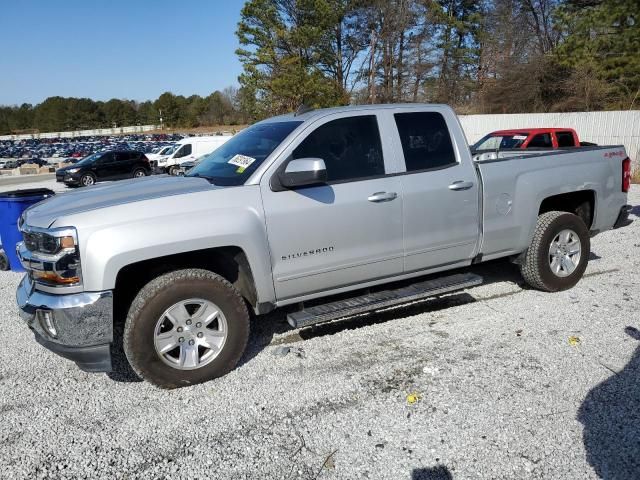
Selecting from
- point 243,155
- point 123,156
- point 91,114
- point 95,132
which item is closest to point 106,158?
point 123,156

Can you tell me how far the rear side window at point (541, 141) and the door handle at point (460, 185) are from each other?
9174 mm

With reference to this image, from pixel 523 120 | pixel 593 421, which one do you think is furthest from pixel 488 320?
pixel 523 120

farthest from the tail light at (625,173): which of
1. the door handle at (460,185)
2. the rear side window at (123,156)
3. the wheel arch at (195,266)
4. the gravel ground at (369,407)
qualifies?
the rear side window at (123,156)

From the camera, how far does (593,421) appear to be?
3.01 m

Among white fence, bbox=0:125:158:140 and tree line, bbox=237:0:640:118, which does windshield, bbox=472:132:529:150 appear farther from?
white fence, bbox=0:125:158:140

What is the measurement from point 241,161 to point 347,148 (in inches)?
34.0

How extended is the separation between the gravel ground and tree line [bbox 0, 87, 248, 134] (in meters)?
124

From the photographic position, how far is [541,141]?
12.6 metres

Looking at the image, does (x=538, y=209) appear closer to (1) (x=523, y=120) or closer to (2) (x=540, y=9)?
(1) (x=523, y=120)

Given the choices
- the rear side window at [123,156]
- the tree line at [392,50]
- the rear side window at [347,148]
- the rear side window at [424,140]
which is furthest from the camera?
the tree line at [392,50]

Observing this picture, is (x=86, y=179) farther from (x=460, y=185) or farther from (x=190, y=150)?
(x=460, y=185)

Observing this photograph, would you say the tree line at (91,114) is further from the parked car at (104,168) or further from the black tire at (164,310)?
the black tire at (164,310)

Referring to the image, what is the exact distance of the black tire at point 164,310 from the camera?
3.34m

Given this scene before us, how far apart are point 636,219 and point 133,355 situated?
895cm
